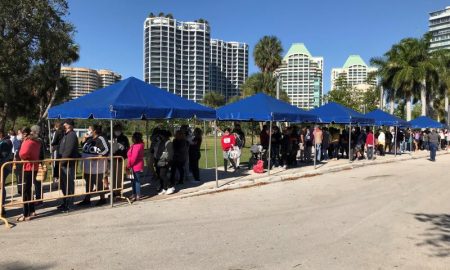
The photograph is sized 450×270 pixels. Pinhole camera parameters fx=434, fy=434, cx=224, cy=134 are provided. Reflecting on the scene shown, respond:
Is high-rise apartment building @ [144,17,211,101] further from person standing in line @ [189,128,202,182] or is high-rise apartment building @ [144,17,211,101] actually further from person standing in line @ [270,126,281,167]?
person standing in line @ [189,128,202,182]

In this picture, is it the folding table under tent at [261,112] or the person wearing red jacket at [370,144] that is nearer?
the folding table under tent at [261,112]

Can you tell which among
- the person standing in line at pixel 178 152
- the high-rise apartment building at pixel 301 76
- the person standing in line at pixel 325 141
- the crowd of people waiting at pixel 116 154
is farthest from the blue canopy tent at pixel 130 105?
the high-rise apartment building at pixel 301 76

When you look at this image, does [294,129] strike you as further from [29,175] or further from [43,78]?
[43,78]

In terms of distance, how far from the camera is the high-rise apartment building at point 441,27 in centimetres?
9637

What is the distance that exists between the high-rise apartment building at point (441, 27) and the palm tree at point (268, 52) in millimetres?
56983

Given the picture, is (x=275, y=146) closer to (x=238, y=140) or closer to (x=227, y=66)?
(x=238, y=140)

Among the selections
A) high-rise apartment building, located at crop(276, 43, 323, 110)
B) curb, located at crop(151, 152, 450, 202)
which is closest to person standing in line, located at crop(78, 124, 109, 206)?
curb, located at crop(151, 152, 450, 202)

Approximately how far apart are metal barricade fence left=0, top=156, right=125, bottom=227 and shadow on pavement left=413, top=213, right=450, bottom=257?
6.32 metres

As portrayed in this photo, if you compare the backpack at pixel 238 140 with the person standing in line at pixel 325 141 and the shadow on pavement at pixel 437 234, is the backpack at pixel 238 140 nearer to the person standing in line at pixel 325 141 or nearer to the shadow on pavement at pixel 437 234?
the person standing in line at pixel 325 141

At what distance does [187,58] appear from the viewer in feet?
311

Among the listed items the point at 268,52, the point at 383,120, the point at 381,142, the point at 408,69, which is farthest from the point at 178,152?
the point at 408,69

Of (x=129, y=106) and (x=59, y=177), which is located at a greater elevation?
(x=129, y=106)

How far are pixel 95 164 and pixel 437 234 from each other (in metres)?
6.93

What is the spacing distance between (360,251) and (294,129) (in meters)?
12.3
